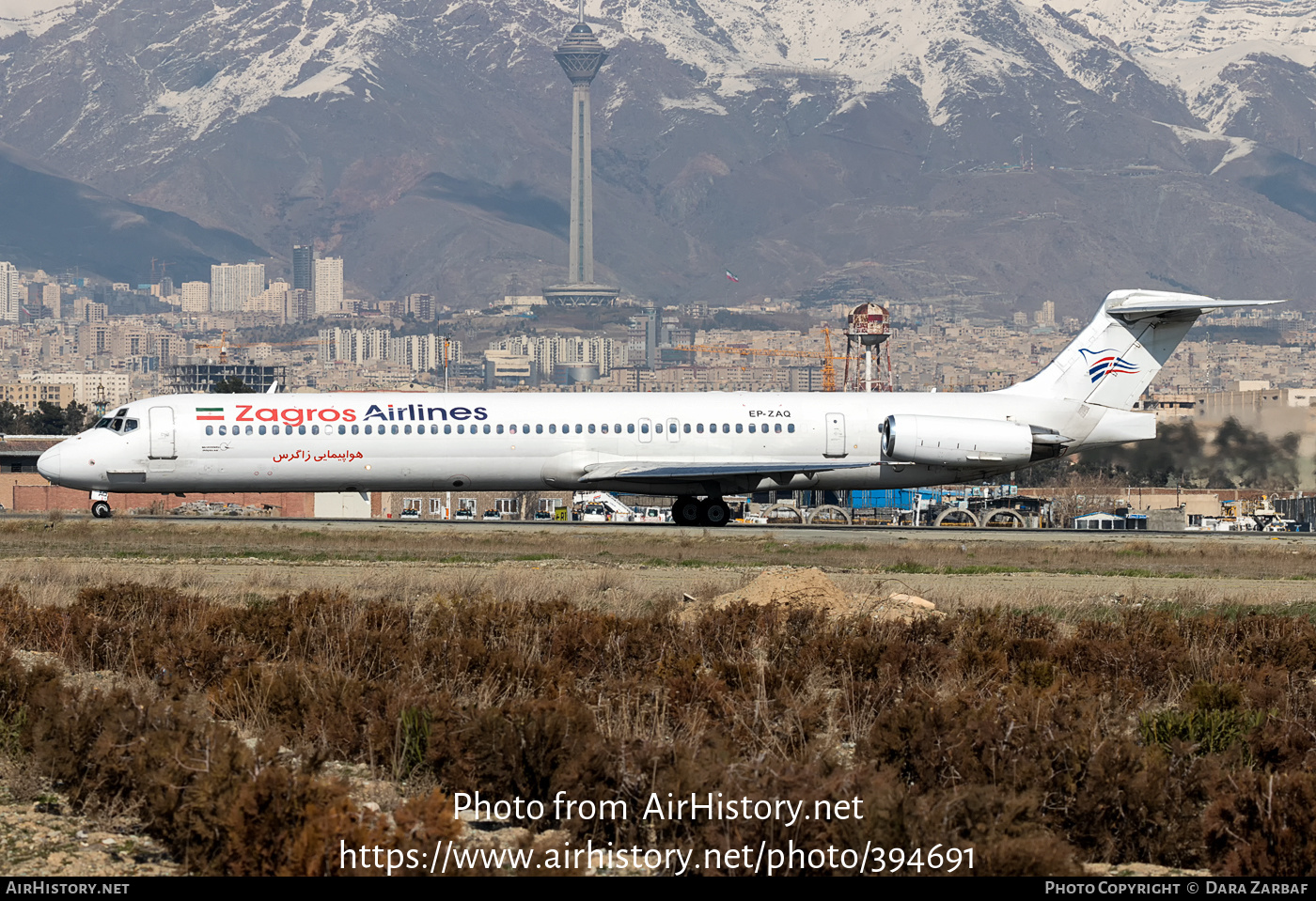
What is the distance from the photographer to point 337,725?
45.9 ft

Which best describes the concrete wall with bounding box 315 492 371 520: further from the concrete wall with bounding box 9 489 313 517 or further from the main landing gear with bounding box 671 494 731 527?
the main landing gear with bounding box 671 494 731 527

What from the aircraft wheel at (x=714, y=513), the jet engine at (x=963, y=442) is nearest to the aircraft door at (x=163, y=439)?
the aircraft wheel at (x=714, y=513)

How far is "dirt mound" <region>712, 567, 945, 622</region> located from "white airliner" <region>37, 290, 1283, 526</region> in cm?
1668

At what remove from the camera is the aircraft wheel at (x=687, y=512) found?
43.9 meters

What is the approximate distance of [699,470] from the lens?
1625 inches

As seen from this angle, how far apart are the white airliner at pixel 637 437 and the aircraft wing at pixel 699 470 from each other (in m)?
0.05

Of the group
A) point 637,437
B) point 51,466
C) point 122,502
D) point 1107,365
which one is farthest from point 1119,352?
point 122,502

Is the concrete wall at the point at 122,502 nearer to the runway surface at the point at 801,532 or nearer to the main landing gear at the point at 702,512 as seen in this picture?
the runway surface at the point at 801,532

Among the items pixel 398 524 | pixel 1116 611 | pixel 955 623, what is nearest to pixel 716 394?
pixel 398 524

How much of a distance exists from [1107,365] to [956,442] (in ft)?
16.2

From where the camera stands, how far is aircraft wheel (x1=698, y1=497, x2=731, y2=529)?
143 feet

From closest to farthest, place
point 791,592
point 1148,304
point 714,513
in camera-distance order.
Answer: point 791,592, point 1148,304, point 714,513

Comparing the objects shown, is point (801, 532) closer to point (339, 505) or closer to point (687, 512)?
point (687, 512)

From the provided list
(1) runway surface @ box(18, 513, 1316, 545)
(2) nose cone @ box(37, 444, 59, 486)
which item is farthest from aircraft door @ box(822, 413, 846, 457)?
(2) nose cone @ box(37, 444, 59, 486)
